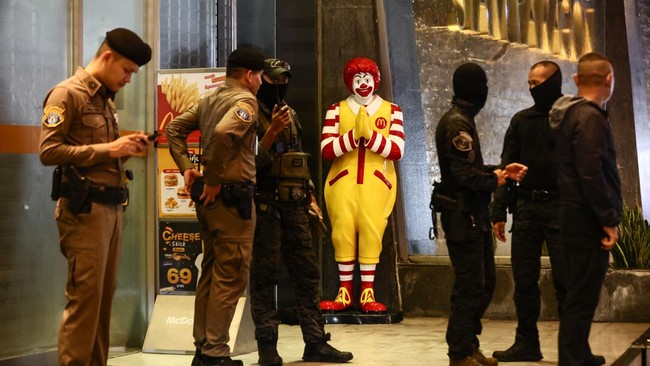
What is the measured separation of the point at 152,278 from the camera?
22.8 feet

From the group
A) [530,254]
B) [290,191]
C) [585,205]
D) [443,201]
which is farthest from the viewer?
[530,254]

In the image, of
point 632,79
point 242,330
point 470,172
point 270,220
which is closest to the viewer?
point 470,172

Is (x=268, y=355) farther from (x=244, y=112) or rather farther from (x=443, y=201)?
(x=244, y=112)

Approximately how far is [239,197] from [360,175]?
298 centimetres

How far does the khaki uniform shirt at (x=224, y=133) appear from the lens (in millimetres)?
5445

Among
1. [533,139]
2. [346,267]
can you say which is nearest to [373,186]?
[346,267]

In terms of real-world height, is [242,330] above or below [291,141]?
below

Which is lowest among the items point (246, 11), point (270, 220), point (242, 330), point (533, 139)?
point (242, 330)

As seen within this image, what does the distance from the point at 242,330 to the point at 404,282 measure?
2.56 meters

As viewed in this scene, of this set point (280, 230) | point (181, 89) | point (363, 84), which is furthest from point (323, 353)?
point (363, 84)

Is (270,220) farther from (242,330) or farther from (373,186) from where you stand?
(373,186)

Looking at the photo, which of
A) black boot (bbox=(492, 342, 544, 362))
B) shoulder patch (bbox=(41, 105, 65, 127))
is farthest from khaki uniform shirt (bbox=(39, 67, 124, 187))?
black boot (bbox=(492, 342, 544, 362))

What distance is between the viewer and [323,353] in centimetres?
633

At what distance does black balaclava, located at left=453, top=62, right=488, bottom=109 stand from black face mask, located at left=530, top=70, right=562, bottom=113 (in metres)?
0.51
